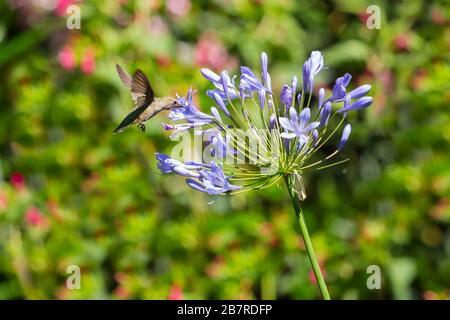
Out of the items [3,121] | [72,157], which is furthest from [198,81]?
[3,121]

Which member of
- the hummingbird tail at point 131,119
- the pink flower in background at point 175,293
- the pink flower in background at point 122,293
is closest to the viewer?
the hummingbird tail at point 131,119

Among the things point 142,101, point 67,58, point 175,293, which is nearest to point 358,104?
point 142,101

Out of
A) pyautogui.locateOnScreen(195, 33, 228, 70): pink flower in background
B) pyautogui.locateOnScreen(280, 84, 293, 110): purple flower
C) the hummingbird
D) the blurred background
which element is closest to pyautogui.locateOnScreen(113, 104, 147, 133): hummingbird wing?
the hummingbird

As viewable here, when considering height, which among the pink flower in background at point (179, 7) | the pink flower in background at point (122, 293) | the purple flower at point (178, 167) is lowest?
the purple flower at point (178, 167)

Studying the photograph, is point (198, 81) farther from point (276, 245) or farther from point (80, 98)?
point (276, 245)

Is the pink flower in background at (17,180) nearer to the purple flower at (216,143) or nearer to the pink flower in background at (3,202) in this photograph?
the pink flower in background at (3,202)

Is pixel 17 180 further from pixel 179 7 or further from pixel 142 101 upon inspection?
pixel 142 101

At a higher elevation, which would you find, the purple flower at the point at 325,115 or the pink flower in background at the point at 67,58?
the pink flower in background at the point at 67,58

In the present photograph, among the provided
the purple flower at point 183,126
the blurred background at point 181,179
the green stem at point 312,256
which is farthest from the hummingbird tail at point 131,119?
the blurred background at point 181,179
